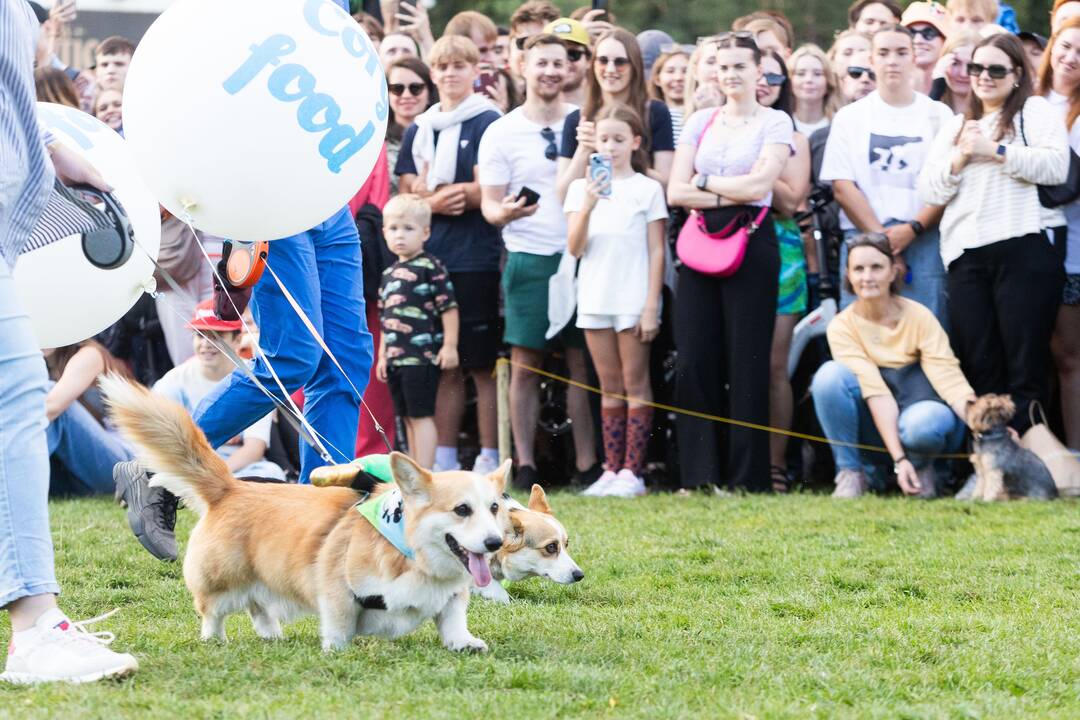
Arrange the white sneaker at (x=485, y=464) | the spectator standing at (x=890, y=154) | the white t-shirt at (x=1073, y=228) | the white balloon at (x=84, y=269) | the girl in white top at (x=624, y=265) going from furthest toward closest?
the white sneaker at (x=485, y=464)
the girl in white top at (x=624, y=265)
the spectator standing at (x=890, y=154)
the white t-shirt at (x=1073, y=228)
the white balloon at (x=84, y=269)

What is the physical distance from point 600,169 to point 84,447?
147 inches

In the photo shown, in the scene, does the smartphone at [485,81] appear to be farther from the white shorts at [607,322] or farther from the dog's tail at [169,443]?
the dog's tail at [169,443]

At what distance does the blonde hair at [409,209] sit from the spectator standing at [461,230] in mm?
340

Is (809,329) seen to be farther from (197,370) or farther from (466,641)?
(466,641)

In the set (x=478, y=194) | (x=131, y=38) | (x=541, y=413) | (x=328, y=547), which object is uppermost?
(x=131, y=38)

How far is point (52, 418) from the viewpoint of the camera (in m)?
9.49

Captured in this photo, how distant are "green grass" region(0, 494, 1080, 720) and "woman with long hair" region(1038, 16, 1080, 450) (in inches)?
53.2

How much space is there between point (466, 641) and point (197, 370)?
506 centimetres

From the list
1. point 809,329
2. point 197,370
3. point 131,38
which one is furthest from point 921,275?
point 131,38

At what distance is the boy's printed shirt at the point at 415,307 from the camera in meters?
9.49

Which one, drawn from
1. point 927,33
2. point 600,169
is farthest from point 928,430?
point 927,33

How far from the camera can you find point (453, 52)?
988cm

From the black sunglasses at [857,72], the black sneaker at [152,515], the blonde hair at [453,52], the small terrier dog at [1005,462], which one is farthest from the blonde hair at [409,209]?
the black sneaker at [152,515]

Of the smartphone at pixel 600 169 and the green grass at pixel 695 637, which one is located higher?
the smartphone at pixel 600 169
